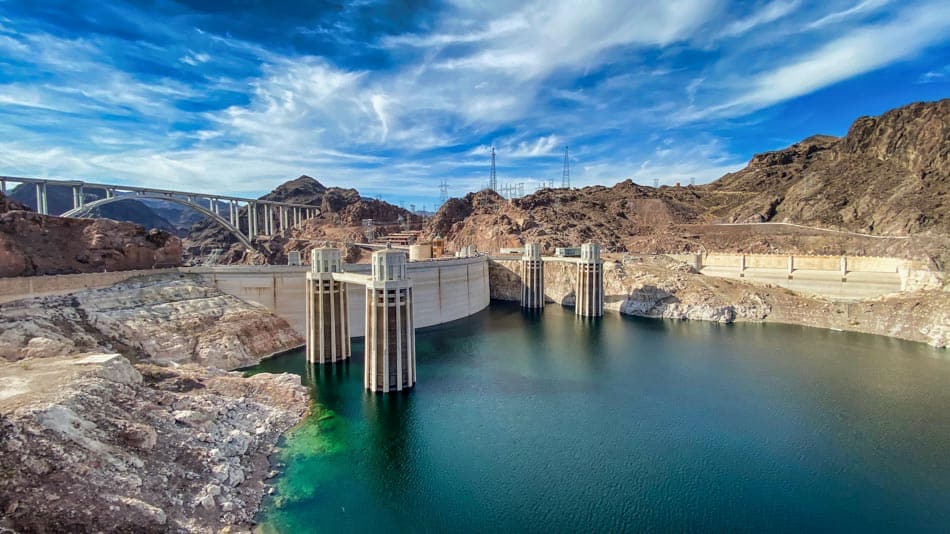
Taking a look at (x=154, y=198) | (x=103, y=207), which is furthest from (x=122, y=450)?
(x=103, y=207)

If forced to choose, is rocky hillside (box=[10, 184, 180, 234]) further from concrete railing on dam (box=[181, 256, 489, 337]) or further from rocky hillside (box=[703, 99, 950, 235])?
rocky hillside (box=[703, 99, 950, 235])

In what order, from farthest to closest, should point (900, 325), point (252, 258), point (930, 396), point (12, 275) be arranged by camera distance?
point (252, 258) < point (900, 325) < point (12, 275) < point (930, 396)

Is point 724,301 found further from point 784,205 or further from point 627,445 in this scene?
point 784,205

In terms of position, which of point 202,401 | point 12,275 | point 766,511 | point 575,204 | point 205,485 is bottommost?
point 766,511

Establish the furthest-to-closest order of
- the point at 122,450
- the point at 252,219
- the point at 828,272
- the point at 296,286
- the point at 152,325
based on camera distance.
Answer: the point at 252,219
the point at 828,272
the point at 296,286
the point at 152,325
the point at 122,450

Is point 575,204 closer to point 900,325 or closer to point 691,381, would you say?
point 900,325

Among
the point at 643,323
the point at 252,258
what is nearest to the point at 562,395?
the point at 643,323
